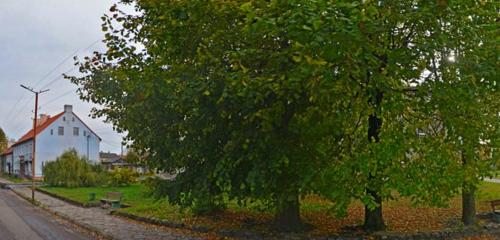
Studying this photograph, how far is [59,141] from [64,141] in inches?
26.2

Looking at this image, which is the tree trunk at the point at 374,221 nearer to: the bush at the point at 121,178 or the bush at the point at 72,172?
the bush at the point at 121,178

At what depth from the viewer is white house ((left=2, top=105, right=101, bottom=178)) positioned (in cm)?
6769

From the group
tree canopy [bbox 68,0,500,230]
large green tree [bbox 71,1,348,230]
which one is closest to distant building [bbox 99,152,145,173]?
large green tree [bbox 71,1,348,230]

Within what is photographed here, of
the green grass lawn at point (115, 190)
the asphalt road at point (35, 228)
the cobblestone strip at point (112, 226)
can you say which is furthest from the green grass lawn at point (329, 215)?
the green grass lawn at point (115, 190)

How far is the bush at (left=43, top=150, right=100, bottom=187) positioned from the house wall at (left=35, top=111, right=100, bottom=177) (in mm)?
20210

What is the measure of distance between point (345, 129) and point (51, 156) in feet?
210

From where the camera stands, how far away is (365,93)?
10.3 meters

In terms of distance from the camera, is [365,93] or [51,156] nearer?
[365,93]

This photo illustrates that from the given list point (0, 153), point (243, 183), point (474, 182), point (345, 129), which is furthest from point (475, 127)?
point (0, 153)

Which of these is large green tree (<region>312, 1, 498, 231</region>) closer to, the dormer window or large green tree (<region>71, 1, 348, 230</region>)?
large green tree (<region>71, 1, 348, 230</region>)

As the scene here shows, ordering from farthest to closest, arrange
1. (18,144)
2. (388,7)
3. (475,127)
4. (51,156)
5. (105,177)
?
1. (18,144)
2. (51,156)
3. (105,177)
4. (475,127)
5. (388,7)

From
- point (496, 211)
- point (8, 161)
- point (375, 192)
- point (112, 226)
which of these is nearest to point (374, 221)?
point (375, 192)

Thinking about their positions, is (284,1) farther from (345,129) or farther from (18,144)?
(18,144)

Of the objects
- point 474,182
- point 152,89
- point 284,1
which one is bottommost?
point 474,182
